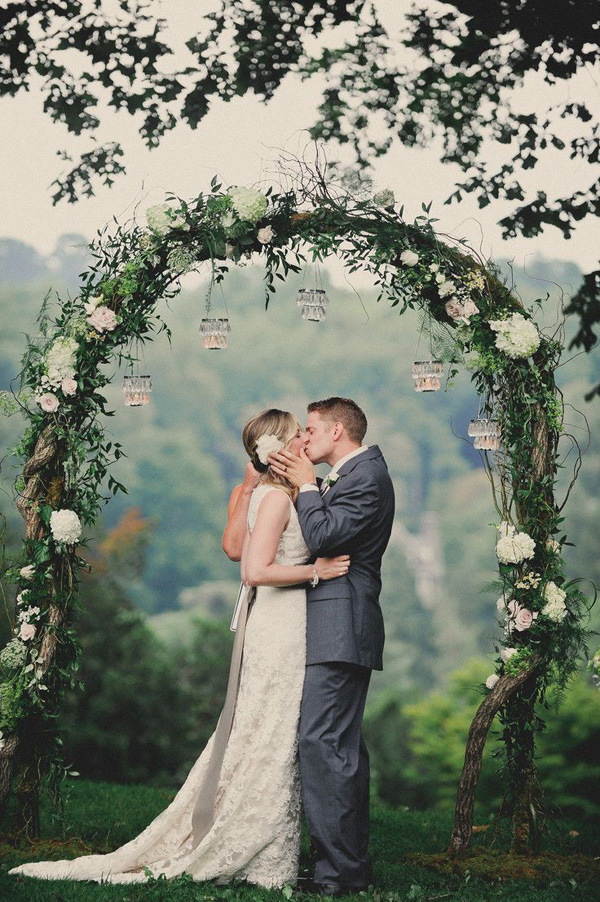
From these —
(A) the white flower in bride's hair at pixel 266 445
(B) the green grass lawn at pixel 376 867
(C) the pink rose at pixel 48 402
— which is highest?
(C) the pink rose at pixel 48 402

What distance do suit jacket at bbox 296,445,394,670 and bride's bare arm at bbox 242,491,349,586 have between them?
59 millimetres

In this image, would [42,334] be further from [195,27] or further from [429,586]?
[429,586]

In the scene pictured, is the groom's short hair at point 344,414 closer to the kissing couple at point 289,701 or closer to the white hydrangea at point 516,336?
the kissing couple at point 289,701

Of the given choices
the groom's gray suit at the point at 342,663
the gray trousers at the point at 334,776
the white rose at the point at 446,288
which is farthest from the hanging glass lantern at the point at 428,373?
the gray trousers at the point at 334,776

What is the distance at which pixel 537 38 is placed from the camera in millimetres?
7547

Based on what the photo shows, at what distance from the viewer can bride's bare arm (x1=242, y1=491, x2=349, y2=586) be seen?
13.8 feet

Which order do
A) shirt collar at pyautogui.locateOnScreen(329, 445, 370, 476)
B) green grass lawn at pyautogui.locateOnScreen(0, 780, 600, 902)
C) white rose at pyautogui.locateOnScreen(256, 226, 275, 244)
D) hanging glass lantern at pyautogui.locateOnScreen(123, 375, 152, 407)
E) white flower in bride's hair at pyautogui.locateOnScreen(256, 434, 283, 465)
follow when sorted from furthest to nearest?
1. white rose at pyautogui.locateOnScreen(256, 226, 275, 244)
2. hanging glass lantern at pyautogui.locateOnScreen(123, 375, 152, 407)
3. shirt collar at pyautogui.locateOnScreen(329, 445, 370, 476)
4. white flower in bride's hair at pyautogui.locateOnScreen(256, 434, 283, 465)
5. green grass lawn at pyautogui.locateOnScreen(0, 780, 600, 902)

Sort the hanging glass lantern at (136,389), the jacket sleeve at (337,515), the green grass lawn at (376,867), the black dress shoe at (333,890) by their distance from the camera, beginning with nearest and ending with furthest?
the green grass lawn at (376,867) < the black dress shoe at (333,890) < the jacket sleeve at (337,515) < the hanging glass lantern at (136,389)

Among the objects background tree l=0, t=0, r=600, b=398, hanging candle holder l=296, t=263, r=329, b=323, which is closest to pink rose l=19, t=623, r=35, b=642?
hanging candle holder l=296, t=263, r=329, b=323

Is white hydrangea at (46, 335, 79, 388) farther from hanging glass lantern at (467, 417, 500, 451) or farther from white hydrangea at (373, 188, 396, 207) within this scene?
hanging glass lantern at (467, 417, 500, 451)

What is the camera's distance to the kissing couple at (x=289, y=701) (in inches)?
163

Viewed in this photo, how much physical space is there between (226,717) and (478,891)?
4.71 feet

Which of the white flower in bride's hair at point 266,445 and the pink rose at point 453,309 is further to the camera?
the pink rose at point 453,309

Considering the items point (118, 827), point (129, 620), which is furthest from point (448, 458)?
point (118, 827)
